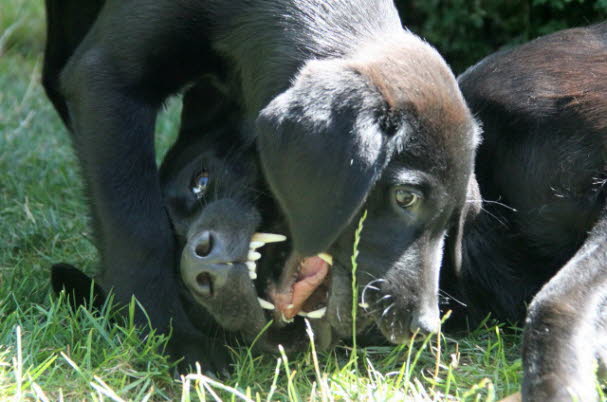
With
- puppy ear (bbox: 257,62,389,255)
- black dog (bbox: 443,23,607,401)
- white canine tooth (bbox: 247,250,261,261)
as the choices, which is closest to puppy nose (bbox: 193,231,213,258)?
white canine tooth (bbox: 247,250,261,261)

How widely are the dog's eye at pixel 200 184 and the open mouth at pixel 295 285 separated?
0.31 metres

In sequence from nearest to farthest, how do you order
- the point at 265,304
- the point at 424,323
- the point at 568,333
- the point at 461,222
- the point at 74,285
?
the point at 568,333, the point at 424,323, the point at 265,304, the point at 461,222, the point at 74,285

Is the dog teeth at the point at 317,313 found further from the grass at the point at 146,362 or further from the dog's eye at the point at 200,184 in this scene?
the dog's eye at the point at 200,184

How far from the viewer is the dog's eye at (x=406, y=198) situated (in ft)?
8.75

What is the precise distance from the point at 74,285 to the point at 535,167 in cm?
159

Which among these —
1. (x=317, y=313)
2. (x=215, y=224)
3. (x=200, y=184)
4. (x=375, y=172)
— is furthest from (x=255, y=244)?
(x=375, y=172)

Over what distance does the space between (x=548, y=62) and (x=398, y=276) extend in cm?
107

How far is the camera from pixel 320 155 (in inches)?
94.5

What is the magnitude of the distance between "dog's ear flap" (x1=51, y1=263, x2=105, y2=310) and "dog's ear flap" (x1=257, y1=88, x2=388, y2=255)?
0.88 metres

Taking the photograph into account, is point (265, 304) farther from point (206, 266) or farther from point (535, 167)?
point (535, 167)

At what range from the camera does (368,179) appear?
95.4 inches

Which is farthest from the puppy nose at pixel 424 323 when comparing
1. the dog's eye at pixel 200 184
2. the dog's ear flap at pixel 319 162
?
the dog's eye at pixel 200 184

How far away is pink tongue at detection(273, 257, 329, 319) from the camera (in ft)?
9.09

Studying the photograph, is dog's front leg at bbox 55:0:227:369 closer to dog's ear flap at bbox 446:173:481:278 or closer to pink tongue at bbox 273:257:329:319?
pink tongue at bbox 273:257:329:319
